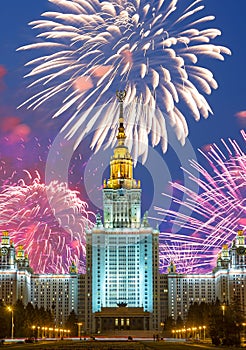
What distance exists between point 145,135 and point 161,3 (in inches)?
1331

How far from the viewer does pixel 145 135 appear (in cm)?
14100

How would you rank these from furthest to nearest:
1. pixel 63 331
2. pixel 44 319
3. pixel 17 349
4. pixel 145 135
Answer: pixel 63 331
pixel 44 319
pixel 145 135
pixel 17 349

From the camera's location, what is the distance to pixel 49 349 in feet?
304

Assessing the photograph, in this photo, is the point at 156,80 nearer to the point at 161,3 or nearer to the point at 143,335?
the point at 161,3

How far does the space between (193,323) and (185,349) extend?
7311 centimetres

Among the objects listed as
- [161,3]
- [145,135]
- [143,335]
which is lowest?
[143,335]

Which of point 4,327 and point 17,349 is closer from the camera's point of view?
point 17,349

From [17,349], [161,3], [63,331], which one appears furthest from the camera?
[63,331]

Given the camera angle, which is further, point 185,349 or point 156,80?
point 156,80

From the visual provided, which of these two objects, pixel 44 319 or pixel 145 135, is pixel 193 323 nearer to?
pixel 44 319

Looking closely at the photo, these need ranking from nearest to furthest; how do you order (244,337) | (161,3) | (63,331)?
(161,3) → (244,337) → (63,331)

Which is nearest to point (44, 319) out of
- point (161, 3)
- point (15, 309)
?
point (15, 309)

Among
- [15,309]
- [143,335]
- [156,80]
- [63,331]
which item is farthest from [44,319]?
[156,80]

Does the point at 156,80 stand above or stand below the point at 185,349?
above
